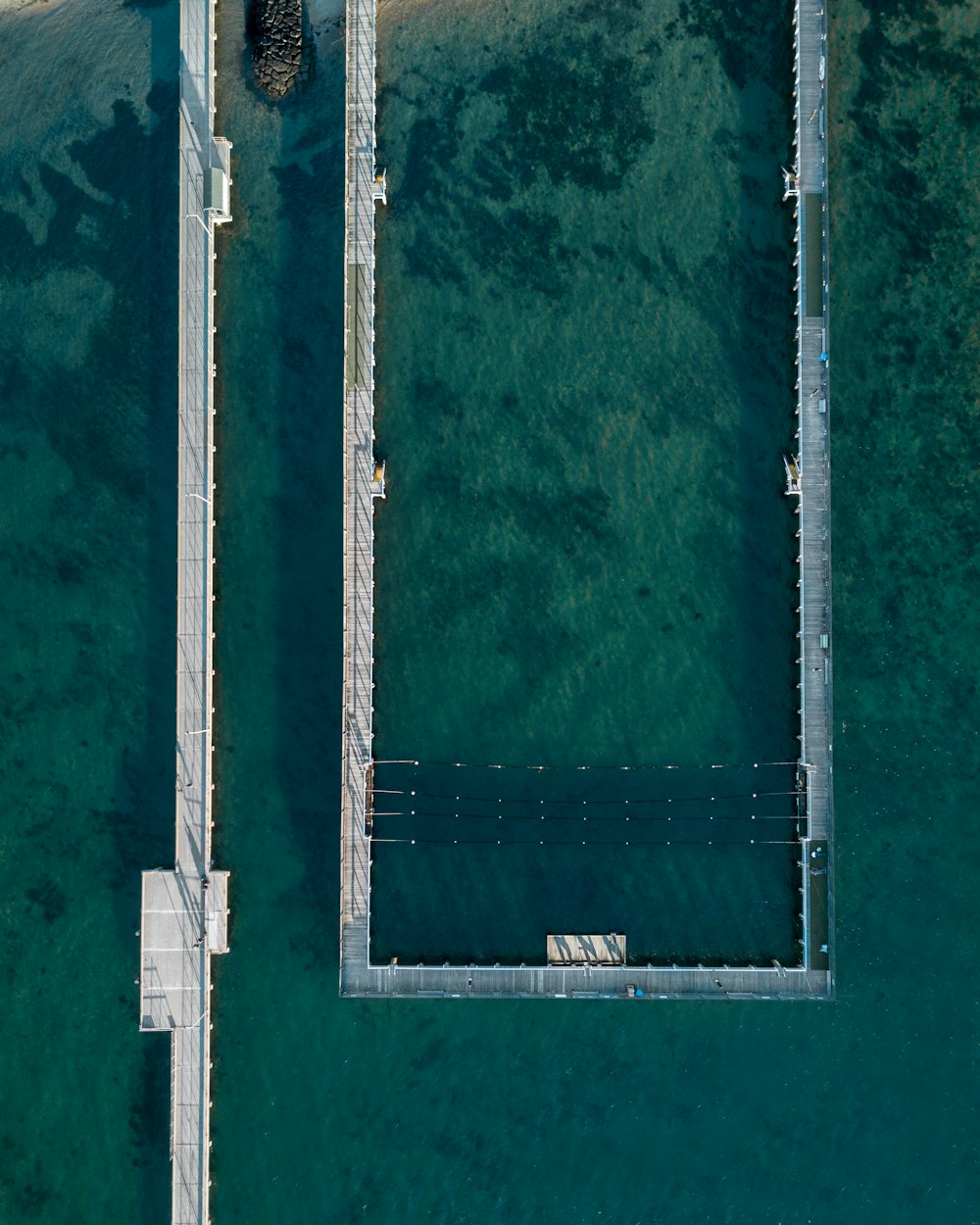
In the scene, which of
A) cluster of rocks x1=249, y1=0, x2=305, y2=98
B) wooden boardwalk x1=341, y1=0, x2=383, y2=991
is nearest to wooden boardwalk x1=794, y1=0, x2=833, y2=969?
wooden boardwalk x1=341, y1=0, x2=383, y2=991

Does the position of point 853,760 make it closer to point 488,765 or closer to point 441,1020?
point 488,765

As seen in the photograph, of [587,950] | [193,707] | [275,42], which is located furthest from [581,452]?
[275,42]

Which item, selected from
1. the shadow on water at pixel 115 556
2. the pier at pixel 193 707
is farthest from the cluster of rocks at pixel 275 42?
the shadow on water at pixel 115 556

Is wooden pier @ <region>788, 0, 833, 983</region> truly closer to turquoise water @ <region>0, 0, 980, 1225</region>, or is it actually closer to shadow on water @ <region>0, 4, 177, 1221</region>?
turquoise water @ <region>0, 0, 980, 1225</region>

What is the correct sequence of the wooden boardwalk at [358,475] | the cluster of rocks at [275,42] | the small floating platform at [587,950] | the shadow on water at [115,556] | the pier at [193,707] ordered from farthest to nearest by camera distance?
the cluster of rocks at [275,42], the shadow on water at [115,556], the small floating platform at [587,950], the wooden boardwalk at [358,475], the pier at [193,707]

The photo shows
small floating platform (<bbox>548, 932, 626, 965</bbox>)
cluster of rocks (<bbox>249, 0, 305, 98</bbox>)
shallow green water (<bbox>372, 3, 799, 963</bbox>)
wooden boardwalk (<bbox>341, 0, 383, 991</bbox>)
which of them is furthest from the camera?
cluster of rocks (<bbox>249, 0, 305, 98</bbox>)

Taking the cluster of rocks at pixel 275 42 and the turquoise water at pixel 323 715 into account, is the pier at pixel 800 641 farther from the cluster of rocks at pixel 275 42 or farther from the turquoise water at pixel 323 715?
the cluster of rocks at pixel 275 42
